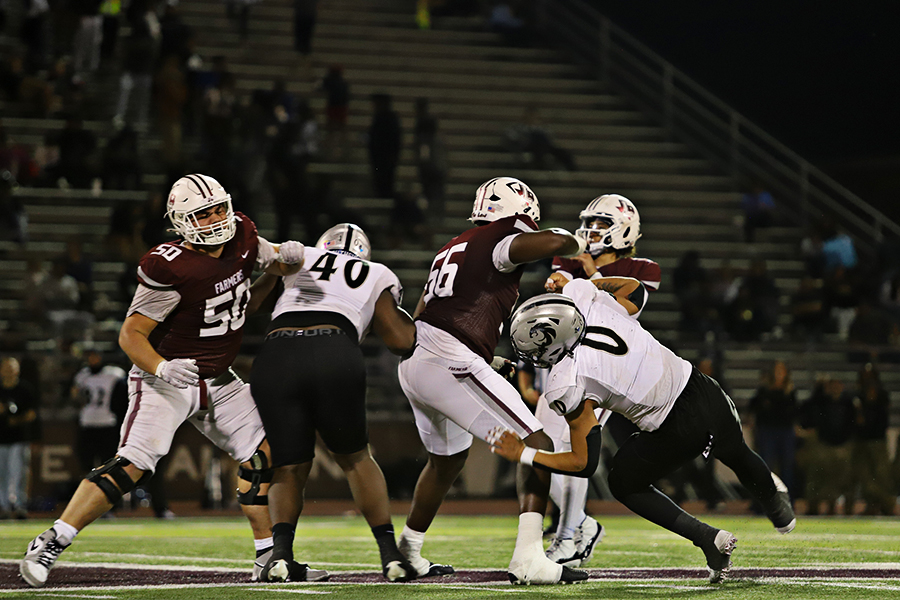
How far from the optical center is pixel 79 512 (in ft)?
20.1

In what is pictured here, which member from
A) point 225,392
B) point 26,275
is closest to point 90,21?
point 26,275

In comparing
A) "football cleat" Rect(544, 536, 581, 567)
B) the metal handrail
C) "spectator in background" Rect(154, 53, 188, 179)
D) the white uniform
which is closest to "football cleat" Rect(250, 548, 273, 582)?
"football cleat" Rect(544, 536, 581, 567)

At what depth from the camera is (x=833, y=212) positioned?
18.9 meters

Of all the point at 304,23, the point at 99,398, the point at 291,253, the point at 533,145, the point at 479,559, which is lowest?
the point at 99,398

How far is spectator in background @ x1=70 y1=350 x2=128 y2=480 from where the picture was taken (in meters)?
13.0

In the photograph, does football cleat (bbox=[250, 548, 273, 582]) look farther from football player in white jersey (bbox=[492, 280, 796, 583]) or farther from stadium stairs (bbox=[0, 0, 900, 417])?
stadium stairs (bbox=[0, 0, 900, 417])

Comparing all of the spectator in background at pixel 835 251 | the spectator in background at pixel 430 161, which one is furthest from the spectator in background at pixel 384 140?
the spectator in background at pixel 835 251

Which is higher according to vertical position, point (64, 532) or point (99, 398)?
point (64, 532)

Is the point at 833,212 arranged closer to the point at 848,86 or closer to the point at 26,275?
the point at 848,86

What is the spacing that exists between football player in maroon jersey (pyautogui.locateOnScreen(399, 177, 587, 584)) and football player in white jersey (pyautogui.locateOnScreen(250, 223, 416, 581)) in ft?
0.65

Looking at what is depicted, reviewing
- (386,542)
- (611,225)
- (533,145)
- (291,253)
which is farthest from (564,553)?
(533,145)

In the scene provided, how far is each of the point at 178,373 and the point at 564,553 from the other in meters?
2.38

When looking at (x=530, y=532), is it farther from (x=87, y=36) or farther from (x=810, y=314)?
(x=87, y=36)

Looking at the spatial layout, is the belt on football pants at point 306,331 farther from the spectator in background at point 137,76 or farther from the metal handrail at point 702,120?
the metal handrail at point 702,120
